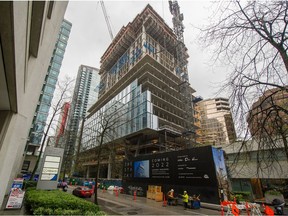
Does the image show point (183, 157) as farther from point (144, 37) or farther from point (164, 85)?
point (144, 37)

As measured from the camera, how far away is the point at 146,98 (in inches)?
1563

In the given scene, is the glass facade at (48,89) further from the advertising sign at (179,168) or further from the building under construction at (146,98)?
the advertising sign at (179,168)

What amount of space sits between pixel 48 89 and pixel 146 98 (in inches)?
1225

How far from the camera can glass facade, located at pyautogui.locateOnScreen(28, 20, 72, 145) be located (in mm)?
41034

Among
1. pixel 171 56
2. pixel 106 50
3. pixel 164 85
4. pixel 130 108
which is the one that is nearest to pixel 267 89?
pixel 130 108

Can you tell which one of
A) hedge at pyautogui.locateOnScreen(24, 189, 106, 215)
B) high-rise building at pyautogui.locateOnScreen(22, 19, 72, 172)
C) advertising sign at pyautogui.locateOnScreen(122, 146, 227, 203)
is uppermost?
high-rise building at pyautogui.locateOnScreen(22, 19, 72, 172)

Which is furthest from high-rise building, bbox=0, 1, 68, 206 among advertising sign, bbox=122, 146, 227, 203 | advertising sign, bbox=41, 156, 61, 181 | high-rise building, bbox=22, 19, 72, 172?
high-rise building, bbox=22, 19, 72, 172

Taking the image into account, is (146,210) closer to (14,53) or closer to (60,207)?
(60,207)

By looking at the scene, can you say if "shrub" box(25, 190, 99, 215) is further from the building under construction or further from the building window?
the building window

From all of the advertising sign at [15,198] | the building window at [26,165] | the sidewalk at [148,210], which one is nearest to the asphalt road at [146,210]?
the sidewalk at [148,210]

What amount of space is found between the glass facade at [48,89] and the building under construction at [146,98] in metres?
12.7

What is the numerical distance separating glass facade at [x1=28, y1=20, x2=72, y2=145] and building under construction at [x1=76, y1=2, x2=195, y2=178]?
12.7m

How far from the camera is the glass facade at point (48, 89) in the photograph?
4103cm

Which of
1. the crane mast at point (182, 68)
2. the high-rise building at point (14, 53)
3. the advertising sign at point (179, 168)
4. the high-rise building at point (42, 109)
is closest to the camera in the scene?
the high-rise building at point (14, 53)
